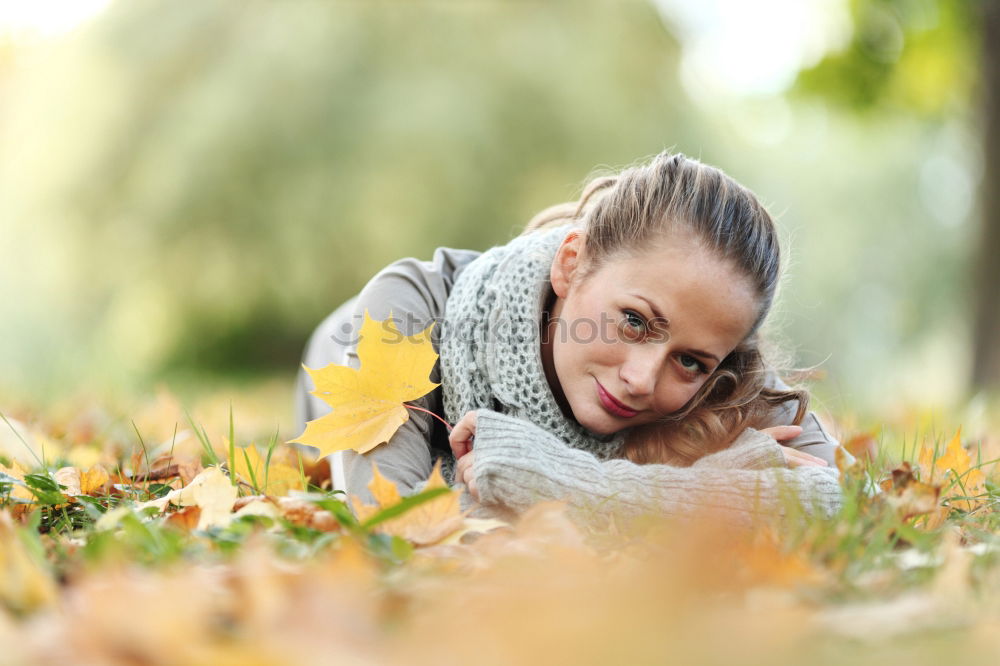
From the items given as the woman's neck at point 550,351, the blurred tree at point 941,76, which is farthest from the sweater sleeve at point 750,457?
the blurred tree at point 941,76

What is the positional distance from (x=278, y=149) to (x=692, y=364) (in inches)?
247

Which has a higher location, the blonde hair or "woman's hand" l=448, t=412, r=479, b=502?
the blonde hair

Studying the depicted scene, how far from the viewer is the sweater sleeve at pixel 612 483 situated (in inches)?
60.7

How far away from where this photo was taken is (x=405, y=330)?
6.77 ft

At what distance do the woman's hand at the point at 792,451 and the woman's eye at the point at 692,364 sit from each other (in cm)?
20

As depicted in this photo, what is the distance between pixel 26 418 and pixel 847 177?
13.8 metres

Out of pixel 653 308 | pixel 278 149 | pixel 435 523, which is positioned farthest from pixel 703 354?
pixel 278 149

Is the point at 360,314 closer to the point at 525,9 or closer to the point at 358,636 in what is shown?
the point at 358,636

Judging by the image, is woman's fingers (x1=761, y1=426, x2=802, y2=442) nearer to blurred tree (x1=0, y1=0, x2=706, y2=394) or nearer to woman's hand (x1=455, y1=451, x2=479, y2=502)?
woman's hand (x1=455, y1=451, x2=479, y2=502)

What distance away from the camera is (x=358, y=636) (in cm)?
89

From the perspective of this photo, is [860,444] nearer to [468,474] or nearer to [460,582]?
[468,474]

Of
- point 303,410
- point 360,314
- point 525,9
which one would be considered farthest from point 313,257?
point 360,314

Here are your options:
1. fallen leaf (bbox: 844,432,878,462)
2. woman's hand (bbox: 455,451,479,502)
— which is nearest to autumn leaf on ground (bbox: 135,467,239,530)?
woman's hand (bbox: 455,451,479,502)

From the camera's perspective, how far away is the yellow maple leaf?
1.74 metres
